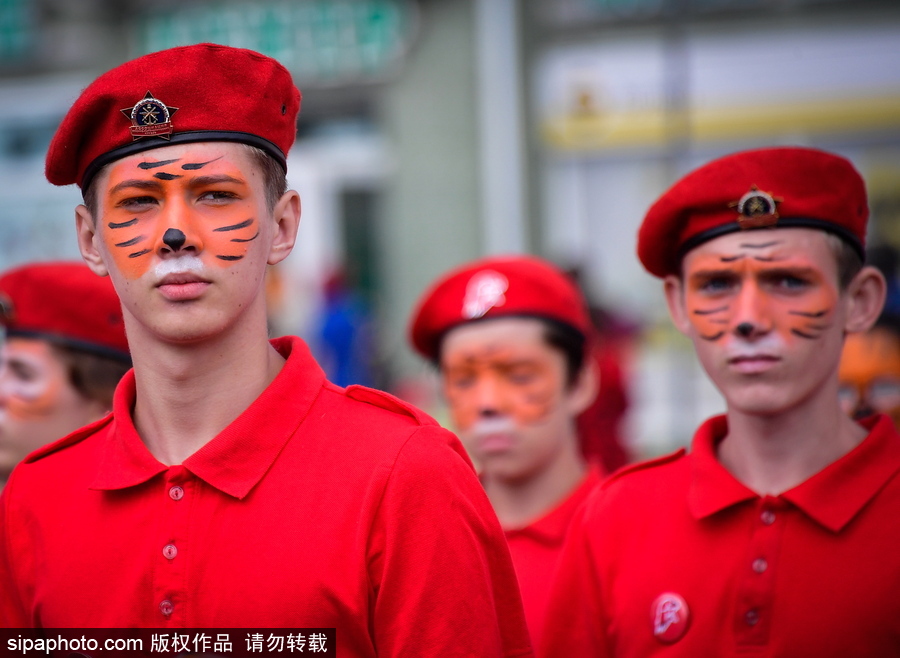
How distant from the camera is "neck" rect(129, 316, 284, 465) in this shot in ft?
7.06

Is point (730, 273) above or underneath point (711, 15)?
underneath

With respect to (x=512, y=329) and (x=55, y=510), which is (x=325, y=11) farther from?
(x=55, y=510)

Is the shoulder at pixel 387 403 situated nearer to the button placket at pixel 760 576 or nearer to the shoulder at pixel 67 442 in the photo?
the shoulder at pixel 67 442

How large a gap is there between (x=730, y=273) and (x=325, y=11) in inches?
380

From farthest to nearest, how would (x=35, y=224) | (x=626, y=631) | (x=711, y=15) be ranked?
(x=35, y=224) → (x=711, y=15) → (x=626, y=631)

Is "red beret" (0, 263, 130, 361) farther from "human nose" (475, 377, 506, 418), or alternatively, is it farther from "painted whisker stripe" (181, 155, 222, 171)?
"painted whisker stripe" (181, 155, 222, 171)

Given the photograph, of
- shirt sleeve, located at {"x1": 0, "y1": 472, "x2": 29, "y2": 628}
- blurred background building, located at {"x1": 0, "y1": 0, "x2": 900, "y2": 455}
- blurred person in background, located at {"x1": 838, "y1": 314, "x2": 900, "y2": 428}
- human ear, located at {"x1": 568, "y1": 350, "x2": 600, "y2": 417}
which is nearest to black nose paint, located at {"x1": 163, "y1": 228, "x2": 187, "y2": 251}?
shirt sleeve, located at {"x1": 0, "y1": 472, "x2": 29, "y2": 628}

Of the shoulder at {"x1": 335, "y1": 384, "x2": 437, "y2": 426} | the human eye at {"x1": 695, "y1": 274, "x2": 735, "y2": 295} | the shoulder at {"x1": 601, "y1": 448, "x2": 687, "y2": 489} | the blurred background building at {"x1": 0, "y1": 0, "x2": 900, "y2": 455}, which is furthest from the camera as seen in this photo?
the blurred background building at {"x1": 0, "y1": 0, "x2": 900, "y2": 455}

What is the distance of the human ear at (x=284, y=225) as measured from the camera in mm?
2256

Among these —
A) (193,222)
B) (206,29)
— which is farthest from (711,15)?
(193,222)

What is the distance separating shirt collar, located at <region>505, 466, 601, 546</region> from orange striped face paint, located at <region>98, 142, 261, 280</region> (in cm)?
162

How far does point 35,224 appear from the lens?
12641mm

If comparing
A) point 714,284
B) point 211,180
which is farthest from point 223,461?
point 714,284

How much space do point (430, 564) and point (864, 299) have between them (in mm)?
1363
